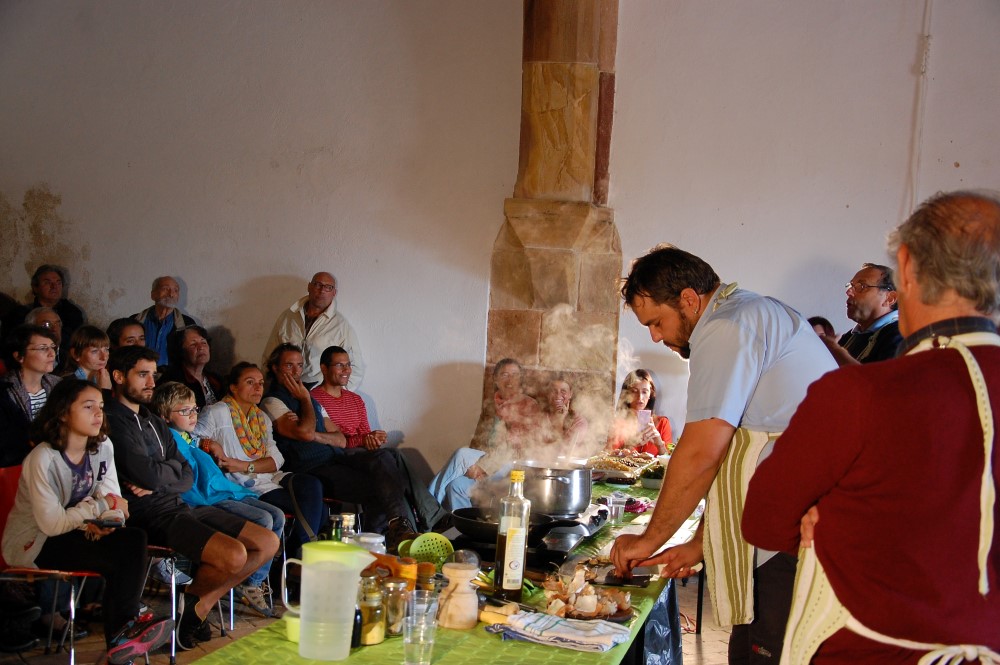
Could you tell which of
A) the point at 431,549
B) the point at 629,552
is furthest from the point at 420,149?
the point at 629,552

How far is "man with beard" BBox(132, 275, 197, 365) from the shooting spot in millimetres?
6457

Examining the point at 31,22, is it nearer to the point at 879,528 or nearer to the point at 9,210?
the point at 9,210

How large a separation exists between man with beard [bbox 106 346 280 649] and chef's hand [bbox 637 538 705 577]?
2256 mm

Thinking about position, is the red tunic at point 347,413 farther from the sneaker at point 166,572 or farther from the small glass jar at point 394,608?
the small glass jar at point 394,608

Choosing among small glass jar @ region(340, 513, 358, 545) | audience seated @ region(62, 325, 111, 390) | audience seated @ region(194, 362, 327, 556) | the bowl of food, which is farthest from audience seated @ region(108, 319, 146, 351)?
small glass jar @ region(340, 513, 358, 545)

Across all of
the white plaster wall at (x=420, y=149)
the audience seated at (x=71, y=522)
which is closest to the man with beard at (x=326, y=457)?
the white plaster wall at (x=420, y=149)

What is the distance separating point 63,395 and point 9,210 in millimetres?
4240

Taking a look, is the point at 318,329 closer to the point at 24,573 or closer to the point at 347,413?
the point at 347,413

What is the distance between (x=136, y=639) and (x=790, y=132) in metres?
4.85

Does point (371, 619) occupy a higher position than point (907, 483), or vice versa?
point (907, 483)

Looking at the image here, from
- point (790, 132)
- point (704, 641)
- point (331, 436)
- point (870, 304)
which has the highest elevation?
point (790, 132)

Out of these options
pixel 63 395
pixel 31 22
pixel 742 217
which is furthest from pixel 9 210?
pixel 742 217

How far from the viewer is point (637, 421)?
595 cm

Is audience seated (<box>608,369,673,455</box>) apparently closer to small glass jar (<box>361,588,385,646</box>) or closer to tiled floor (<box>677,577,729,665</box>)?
tiled floor (<box>677,577,729,665</box>)
